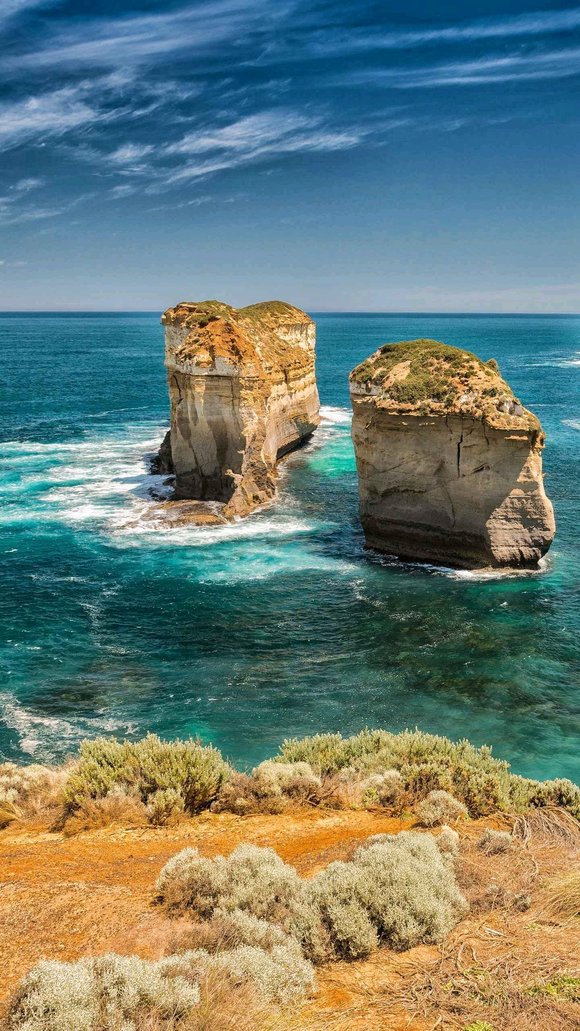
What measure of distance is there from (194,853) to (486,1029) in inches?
162

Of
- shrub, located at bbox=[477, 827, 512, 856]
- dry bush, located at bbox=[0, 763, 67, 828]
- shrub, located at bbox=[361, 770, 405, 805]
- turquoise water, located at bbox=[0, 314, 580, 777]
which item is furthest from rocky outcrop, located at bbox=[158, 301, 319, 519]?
shrub, located at bbox=[477, 827, 512, 856]

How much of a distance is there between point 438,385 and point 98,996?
27.4 m

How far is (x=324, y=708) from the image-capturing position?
2073cm

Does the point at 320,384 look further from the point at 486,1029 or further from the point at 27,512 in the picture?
the point at 486,1029

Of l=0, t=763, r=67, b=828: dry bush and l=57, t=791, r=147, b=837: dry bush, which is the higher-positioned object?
l=57, t=791, r=147, b=837: dry bush

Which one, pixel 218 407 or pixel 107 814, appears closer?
pixel 107 814

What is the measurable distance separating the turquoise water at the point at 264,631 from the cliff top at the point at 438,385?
6.93 meters

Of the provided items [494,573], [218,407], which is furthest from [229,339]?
[494,573]

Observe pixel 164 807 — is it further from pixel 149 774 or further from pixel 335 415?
pixel 335 415

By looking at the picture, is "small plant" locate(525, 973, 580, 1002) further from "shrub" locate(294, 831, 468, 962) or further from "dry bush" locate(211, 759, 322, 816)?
"dry bush" locate(211, 759, 322, 816)

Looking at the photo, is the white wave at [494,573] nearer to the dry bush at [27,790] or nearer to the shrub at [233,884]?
the dry bush at [27,790]

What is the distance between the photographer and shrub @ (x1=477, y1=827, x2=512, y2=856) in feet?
32.8

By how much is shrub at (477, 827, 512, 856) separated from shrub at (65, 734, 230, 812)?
14.6ft

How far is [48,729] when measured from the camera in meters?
19.5
